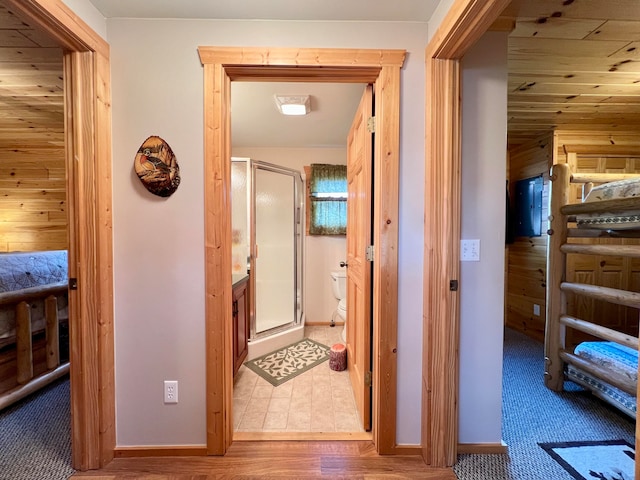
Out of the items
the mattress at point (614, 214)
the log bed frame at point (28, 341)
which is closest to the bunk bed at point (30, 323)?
the log bed frame at point (28, 341)

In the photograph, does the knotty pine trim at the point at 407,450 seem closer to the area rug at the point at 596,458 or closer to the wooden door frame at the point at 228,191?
the wooden door frame at the point at 228,191

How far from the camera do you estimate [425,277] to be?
1406 mm

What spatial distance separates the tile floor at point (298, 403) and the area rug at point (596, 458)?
1059 millimetres

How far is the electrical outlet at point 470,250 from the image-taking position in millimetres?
1409

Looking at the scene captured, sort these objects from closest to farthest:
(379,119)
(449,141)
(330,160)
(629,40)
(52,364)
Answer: (449,141)
(379,119)
(629,40)
(52,364)
(330,160)

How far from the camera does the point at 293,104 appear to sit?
7.28 feet

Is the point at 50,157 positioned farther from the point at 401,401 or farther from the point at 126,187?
the point at 401,401

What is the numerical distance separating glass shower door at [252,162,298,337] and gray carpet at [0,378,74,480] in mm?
1569

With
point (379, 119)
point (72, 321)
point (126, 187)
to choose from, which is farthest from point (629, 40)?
point (72, 321)

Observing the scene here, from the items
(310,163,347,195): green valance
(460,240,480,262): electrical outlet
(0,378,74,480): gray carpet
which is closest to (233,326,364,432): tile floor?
(0,378,74,480): gray carpet

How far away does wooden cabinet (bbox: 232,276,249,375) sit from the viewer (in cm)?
211

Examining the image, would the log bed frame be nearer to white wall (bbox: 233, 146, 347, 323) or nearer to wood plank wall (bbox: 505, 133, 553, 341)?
white wall (bbox: 233, 146, 347, 323)

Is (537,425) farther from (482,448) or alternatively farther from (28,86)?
(28,86)

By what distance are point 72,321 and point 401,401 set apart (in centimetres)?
169
